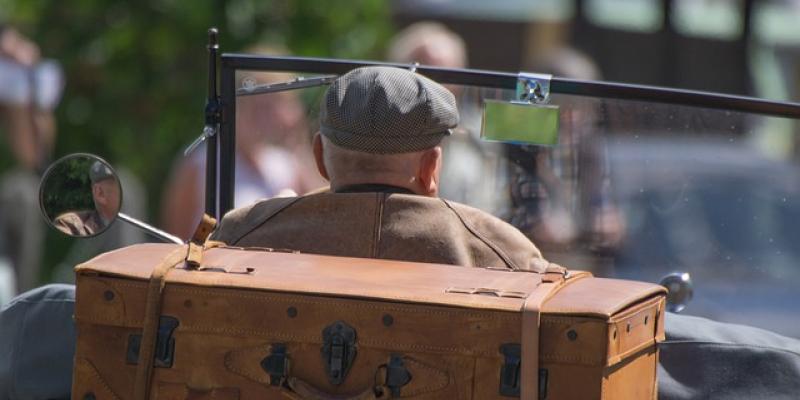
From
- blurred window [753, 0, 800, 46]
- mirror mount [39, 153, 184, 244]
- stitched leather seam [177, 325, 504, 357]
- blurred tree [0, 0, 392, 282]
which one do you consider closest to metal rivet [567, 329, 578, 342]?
stitched leather seam [177, 325, 504, 357]

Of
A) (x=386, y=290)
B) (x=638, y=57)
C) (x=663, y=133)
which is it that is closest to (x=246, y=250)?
(x=386, y=290)

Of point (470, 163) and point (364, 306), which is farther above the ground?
point (470, 163)

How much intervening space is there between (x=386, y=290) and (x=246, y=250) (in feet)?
1.24

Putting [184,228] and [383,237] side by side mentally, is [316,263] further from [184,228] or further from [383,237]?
[184,228]

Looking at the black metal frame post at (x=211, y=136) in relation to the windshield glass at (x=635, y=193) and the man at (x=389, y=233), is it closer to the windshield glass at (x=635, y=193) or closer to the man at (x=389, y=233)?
the windshield glass at (x=635, y=193)

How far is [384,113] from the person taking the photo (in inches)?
121

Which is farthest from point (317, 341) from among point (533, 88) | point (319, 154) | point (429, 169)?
point (533, 88)

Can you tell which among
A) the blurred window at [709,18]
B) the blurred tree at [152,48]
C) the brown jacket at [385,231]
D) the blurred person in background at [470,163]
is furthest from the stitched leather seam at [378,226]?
the blurred window at [709,18]

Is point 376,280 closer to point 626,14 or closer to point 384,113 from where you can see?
point 384,113

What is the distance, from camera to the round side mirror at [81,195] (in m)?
3.12

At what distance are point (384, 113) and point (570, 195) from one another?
780 mm

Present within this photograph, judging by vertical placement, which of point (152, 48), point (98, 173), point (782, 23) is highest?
point (782, 23)

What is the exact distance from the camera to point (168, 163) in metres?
9.51

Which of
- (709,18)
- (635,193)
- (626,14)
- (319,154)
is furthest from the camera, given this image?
(709,18)
